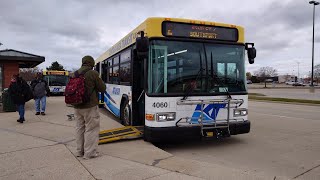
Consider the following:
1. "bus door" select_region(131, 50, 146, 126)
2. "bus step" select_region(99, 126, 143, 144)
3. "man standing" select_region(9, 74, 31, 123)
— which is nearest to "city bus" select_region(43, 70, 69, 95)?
"man standing" select_region(9, 74, 31, 123)

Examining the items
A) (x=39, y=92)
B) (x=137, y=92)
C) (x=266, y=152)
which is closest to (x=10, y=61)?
(x=39, y=92)

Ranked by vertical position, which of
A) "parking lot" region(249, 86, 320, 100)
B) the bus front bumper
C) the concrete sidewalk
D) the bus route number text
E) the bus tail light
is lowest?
"parking lot" region(249, 86, 320, 100)

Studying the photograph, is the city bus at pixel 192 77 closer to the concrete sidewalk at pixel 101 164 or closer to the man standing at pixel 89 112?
the concrete sidewalk at pixel 101 164

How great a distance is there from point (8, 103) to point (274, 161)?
12376 mm

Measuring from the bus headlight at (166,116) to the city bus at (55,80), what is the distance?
25.0 meters

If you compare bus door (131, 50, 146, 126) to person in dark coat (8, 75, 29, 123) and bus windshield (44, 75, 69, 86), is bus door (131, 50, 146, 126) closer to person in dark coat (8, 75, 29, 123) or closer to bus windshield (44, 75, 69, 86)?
person in dark coat (8, 75, 29, 123)

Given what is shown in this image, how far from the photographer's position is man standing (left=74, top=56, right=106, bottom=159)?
5699 mm

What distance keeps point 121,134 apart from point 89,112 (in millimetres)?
2092

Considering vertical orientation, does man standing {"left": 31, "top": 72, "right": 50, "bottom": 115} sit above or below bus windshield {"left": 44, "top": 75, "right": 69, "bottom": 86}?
below

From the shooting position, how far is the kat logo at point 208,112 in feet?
23.1

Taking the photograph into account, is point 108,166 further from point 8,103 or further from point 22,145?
point 8,103

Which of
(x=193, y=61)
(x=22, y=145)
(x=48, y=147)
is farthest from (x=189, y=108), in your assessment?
(x=22, y=145)

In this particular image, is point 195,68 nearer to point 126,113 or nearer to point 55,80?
point 126,113

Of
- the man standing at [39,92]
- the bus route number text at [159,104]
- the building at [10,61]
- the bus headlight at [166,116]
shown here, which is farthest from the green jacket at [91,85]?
the building at [10,61]
